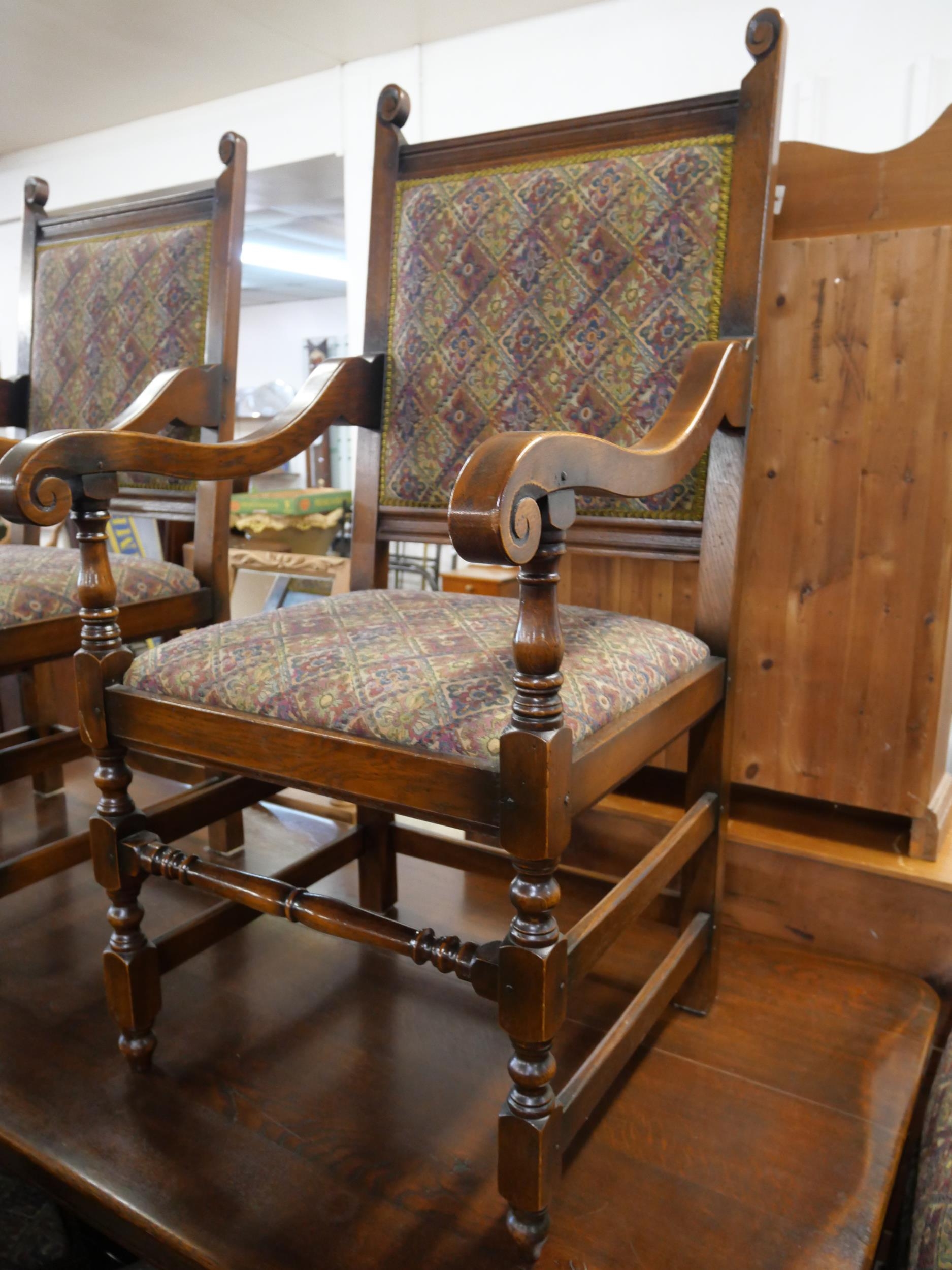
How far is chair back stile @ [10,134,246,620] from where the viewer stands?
1.39 metres

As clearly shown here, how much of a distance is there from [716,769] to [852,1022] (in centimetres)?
38

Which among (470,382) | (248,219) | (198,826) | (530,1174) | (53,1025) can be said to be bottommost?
(53,1025)

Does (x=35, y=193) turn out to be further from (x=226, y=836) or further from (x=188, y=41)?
(x=188, y=41)

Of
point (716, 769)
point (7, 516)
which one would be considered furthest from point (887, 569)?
point (7, 516)

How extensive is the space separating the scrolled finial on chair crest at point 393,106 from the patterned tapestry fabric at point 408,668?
72 cm

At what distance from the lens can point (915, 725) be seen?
1.30 m

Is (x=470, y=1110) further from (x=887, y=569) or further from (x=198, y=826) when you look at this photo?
(x=887, y=569)

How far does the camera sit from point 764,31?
100 centimetres

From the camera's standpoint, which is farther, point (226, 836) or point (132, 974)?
point (226, 836)

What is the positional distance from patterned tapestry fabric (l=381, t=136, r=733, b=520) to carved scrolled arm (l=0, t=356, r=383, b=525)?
0.22ft

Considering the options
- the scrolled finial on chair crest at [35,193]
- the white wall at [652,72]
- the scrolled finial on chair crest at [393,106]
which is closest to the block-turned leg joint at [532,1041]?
the scrolled finial on chair crest at [393,106]

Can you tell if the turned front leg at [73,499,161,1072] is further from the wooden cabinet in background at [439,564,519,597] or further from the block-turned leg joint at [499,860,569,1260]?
the wooden cabinet in background at [439,564,519,597]

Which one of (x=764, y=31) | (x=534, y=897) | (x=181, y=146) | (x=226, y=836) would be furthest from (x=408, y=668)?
(x=181, y=146)

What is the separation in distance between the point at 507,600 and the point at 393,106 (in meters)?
0.72
